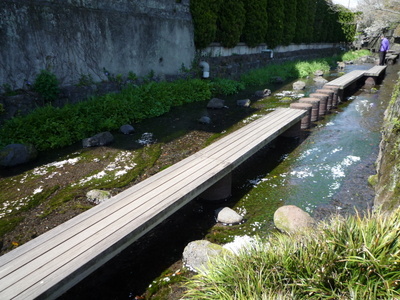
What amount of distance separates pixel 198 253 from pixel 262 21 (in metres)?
16.1

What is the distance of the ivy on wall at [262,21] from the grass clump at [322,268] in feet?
38.2

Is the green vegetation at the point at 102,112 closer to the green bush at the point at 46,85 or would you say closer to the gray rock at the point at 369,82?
the green bush at the point at 46,85

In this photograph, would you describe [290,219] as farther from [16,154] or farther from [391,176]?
[16,154]

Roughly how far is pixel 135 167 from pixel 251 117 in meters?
4.52

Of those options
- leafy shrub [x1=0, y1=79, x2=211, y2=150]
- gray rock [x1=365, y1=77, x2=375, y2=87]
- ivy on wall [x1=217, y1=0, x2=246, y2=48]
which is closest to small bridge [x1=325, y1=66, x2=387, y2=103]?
gray rock [x1=365, y1=77, x2=375, y2=87]

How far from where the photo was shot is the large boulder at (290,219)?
3635 millimetres

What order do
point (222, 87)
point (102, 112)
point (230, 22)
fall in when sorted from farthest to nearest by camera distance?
point (230, 22) → point (222, 87) → point (102, 112)

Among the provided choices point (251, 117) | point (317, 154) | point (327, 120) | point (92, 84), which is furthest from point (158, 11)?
Result: point (317, 154)

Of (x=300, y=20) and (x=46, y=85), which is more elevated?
(x=300, y=20)

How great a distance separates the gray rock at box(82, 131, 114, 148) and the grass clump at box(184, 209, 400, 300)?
5035 millimetres

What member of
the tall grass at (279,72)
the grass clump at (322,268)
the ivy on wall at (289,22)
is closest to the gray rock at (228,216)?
the grass clump at (322,268)

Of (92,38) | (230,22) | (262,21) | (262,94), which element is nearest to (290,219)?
(92,38)

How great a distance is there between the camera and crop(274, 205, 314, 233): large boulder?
3635mm

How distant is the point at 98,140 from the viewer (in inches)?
271
